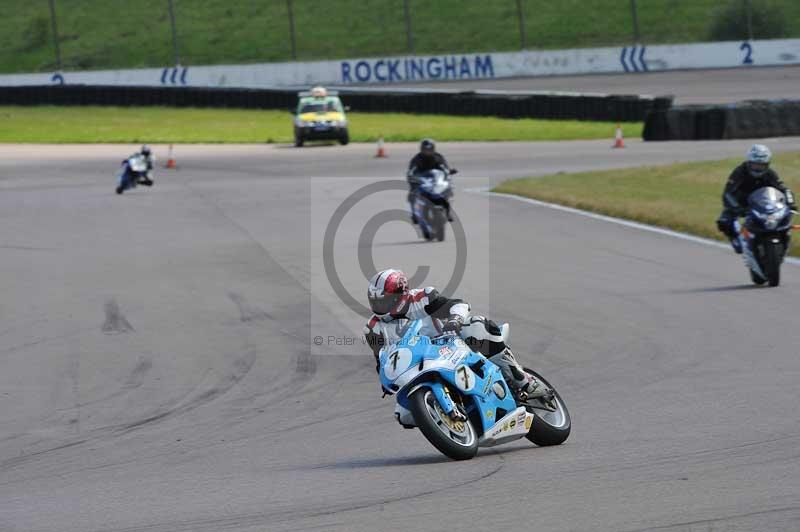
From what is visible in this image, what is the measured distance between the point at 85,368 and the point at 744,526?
23.3ft

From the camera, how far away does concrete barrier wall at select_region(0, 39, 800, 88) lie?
5647 centimetres

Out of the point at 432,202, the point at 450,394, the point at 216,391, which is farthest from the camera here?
the point at 432,202

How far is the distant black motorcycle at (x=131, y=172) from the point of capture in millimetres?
30672

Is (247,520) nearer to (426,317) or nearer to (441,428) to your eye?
(441,428)

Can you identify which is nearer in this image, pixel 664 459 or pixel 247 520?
pixel 247 520

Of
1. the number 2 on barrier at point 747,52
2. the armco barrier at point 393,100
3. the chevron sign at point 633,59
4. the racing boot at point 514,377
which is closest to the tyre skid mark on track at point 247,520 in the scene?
the racing boot at point 514,377

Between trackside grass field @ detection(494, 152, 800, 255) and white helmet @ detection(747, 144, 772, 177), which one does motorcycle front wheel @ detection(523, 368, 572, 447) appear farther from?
trackside grass field @ detection(494, 152, 800, 255)

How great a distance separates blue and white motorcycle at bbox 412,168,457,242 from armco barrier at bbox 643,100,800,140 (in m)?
18.7

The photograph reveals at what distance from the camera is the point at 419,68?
59.8 m

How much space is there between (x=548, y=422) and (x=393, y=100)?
4426cm

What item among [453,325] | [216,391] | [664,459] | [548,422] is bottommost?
[664,459]

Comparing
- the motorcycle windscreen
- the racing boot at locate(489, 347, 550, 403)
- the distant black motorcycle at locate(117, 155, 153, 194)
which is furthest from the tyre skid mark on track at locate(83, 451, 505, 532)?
the distant black motorcycle at locate(117, 155, 153, 194)

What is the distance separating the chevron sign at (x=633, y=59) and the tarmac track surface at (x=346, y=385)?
34.7 m

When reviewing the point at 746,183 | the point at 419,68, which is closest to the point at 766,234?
the point at 746,183
